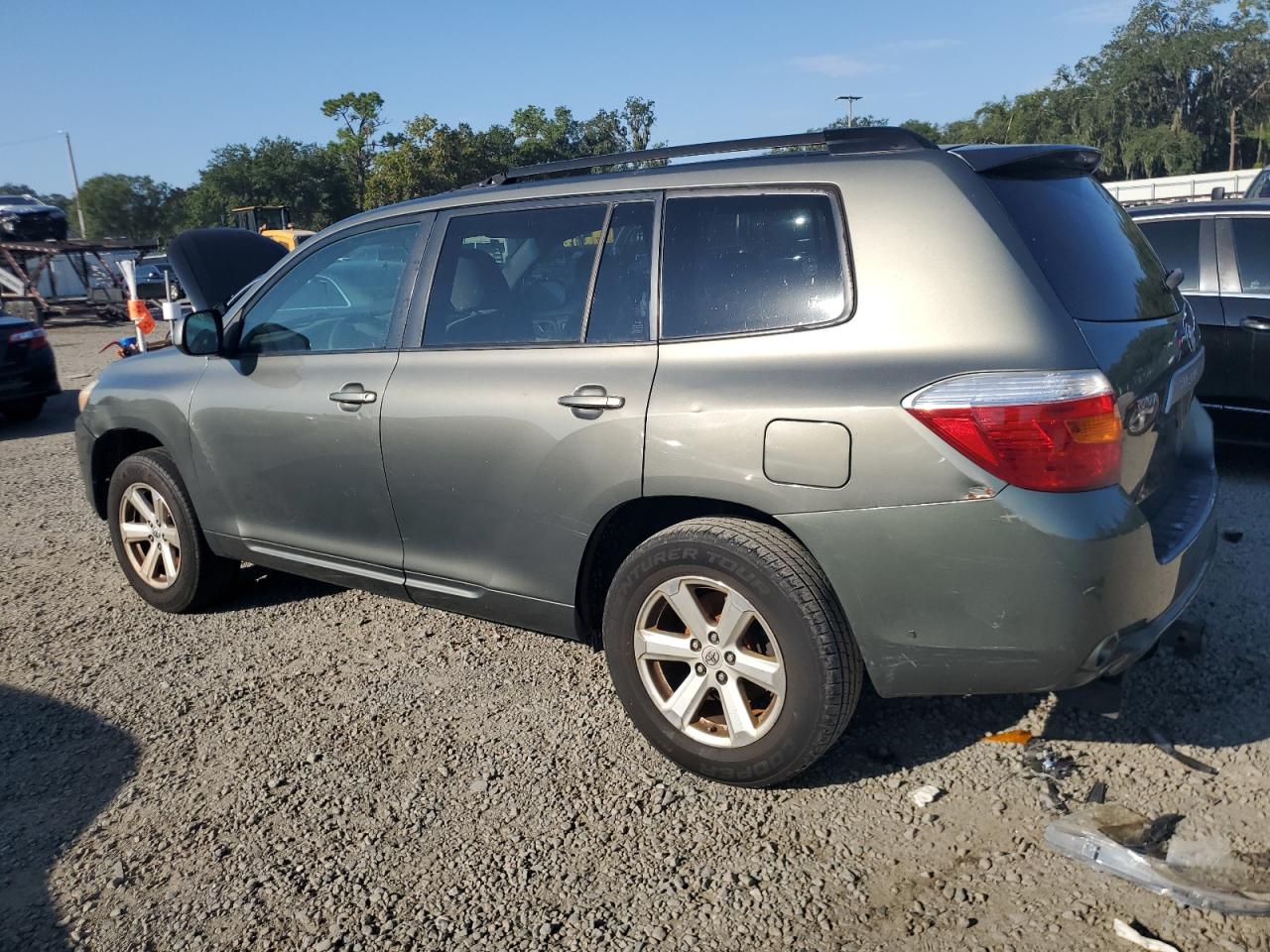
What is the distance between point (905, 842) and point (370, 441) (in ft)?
7.72

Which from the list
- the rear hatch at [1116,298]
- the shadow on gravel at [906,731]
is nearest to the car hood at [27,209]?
the shadow on gravel at [906,731]

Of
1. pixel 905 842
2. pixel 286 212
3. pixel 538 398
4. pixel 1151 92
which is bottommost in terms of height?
pixel 905 842

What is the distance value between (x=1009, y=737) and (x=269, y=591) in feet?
11.9

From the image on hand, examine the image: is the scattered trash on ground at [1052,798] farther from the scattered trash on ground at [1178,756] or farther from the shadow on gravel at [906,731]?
the scattered trash on ground at [1178,756]

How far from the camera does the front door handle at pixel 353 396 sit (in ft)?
12.6

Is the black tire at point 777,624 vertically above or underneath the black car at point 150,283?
underneath

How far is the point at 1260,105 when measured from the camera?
72.1m

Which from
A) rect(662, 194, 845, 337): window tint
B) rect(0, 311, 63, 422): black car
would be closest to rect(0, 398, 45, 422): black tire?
rect(0, 311, 63, 422): black car

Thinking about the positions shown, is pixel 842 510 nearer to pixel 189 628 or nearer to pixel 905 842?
pixel 905 842

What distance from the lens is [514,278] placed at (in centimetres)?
374

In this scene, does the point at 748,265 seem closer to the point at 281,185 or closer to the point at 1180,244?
the point at 1180,244

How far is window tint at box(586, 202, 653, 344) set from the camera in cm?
330

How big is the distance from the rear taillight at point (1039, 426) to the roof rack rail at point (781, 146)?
0.85 metres

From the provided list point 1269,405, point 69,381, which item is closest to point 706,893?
point 1269,405
